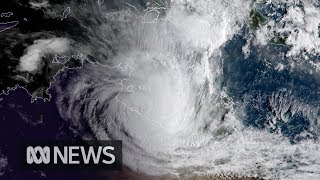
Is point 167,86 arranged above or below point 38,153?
above

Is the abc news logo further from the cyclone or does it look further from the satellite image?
the cyclone

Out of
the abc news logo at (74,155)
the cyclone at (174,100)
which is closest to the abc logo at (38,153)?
the abc news logo at (74,155)

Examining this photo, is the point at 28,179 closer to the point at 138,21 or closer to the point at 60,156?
the point at 60,156

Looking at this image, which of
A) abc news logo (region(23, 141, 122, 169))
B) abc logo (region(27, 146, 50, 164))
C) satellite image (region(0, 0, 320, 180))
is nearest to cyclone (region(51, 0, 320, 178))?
satellite image (region(0, 0, 320, 180))

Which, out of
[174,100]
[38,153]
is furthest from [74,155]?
[174,100]

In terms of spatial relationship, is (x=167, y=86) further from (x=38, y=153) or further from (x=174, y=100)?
(x=38, y=153)

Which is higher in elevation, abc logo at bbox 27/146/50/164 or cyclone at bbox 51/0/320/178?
cyclone at bbox 51/0/320/178
